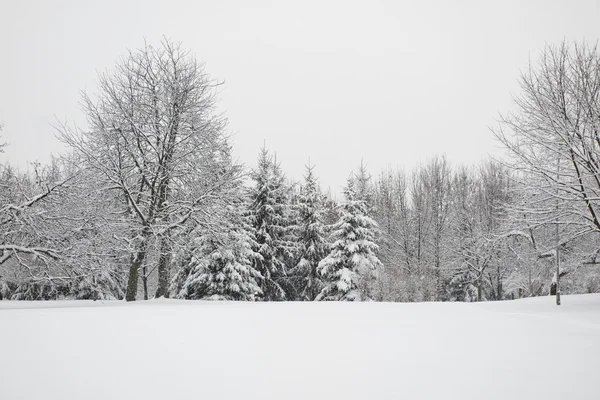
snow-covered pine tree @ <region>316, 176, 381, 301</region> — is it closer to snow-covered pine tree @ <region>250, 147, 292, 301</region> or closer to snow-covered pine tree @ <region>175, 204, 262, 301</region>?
snow-covered pine tree @ <region>250, 147, 292, 301</region>

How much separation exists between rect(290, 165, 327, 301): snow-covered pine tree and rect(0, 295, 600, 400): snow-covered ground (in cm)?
1755

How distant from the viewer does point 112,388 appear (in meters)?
3.17

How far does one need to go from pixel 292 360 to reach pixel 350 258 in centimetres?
1824

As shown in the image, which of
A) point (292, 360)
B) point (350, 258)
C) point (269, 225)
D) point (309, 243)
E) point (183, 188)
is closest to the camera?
point (292, 360)

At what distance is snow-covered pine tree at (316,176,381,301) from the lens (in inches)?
818

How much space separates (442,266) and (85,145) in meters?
27.1

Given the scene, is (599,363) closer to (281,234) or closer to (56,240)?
(56,240)

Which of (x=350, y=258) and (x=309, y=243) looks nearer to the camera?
(x=350, y=258)

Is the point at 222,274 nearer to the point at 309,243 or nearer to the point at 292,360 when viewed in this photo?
the point at 309,243

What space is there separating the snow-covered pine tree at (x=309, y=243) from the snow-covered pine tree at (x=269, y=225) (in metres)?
1.14

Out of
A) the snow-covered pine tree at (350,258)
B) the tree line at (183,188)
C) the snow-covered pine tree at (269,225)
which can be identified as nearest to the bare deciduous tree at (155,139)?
the tree line at (183,188)

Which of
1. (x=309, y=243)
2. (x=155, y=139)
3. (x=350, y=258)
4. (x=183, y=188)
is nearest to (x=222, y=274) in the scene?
(x=183, y=188)

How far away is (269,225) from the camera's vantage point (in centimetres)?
2241

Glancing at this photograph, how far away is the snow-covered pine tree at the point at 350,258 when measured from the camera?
68.2 ft
